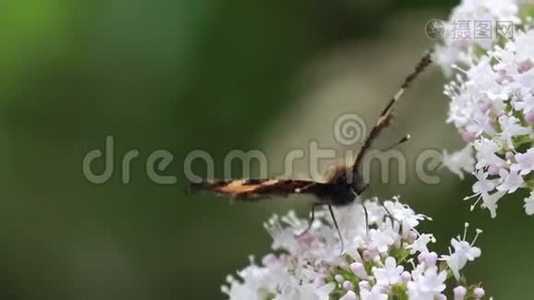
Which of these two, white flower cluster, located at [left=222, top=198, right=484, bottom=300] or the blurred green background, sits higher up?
the blurred green background

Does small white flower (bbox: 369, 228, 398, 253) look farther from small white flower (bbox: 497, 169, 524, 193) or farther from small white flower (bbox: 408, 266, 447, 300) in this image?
small white flower (bbox: 497, 169, 524, 193)

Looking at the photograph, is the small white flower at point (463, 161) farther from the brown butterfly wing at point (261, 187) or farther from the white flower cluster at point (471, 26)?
the brown butterfly wing at point (261, 187)

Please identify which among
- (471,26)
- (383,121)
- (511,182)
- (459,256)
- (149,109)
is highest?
(149,109)

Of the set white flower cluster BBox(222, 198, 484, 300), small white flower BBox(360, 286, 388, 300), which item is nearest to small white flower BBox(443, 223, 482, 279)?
white flower cluster BBox(222, 198, 484, 300)

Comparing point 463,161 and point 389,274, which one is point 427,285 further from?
point 463,161

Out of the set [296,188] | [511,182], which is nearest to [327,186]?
[296,188]

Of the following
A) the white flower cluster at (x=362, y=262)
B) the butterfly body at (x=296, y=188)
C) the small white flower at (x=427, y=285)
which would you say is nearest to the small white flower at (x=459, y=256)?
the white flower cluster at (x=362, y=262)

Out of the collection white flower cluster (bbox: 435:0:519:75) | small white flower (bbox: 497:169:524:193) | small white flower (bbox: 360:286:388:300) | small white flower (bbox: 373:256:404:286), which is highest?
white flower cluster (bbox: 435:0:519:75)
